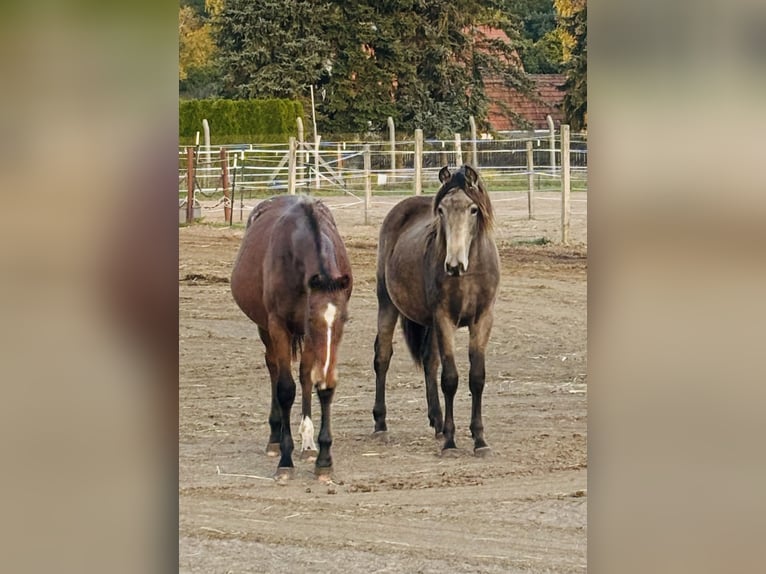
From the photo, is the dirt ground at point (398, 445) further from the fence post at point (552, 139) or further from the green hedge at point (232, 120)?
the green hedge at point (232, 120)

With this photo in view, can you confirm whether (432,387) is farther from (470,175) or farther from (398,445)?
(470,175)

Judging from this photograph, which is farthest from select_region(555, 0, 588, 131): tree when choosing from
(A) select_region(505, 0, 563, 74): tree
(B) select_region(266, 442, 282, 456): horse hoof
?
(B) select_region(266, 442, 282, 456): horse hoof

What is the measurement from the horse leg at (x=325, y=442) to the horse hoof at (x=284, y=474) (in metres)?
0.13

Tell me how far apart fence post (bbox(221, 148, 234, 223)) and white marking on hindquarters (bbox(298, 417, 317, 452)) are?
3.46 feet

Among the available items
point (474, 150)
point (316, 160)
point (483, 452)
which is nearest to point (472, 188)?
point (474, 150)

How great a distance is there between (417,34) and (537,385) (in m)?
1.80

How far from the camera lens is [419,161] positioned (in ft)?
20.0

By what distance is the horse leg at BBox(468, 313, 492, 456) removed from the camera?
6148mm

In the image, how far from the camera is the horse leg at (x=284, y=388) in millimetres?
6121

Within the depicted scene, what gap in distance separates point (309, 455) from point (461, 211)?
4.58 ft
